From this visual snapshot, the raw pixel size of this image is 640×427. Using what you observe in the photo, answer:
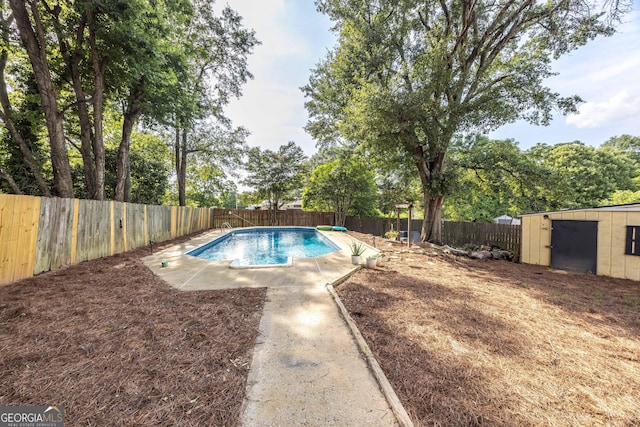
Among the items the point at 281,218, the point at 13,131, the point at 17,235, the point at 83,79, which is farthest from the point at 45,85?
the point at 281,218

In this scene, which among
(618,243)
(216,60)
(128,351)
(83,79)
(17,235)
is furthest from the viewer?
(216,60)

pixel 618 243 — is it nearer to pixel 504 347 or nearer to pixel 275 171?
pixel 504 347

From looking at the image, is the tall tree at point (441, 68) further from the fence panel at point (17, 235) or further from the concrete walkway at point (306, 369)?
the fence panel at point (17, 235)

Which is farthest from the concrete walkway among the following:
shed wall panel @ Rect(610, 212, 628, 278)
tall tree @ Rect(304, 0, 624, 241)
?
shed wall panel @ Rect(610, 212, 628, 278)

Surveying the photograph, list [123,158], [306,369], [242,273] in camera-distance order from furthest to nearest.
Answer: [123,158]
[242,273]
[306,369]

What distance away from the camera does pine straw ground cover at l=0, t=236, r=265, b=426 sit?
154cm

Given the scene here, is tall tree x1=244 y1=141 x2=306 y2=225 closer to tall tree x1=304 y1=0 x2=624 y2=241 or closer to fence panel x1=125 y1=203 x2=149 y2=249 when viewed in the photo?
tall tree x1=304 y1=0 x2=624 y2=241

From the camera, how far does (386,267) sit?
5480mm

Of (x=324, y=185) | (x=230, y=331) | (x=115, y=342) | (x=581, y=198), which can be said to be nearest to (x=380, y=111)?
(x=230, y=331)

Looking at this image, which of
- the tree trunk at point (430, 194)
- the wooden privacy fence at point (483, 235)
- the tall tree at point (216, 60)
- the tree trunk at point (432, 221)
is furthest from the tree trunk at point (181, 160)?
the wooden privacy fence at point (483, 235)

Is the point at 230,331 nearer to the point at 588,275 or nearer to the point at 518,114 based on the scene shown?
the point at 588,275

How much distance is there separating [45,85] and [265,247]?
8.24 m

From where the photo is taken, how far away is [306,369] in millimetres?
1963

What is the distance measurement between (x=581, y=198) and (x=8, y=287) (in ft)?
83.7
